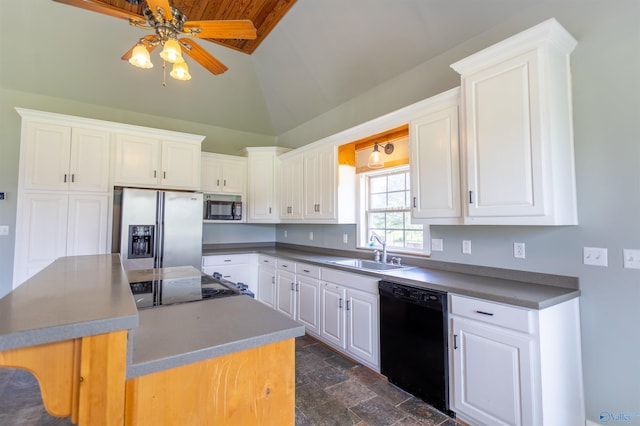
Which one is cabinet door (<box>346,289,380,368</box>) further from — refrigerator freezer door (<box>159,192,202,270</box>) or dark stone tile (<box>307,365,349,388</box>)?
refrigerator freezer door (<box>159,192,202,270</box>)

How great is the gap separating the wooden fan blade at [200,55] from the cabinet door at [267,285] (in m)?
2.54

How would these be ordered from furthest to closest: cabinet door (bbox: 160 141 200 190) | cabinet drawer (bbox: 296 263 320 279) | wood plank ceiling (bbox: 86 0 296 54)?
cabinet door (bbox: 160 141 200 190) < cabinet drawer (bbox: 296 263 320 279) < wood plank ceiling (bbox: 86 0 296 54)

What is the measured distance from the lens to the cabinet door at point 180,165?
13.0 feet

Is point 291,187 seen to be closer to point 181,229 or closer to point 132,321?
point 181,229

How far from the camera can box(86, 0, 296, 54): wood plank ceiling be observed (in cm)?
306

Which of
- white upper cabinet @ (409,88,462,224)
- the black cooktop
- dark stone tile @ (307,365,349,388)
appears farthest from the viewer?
dark stone tile @ (307,365,349,388)

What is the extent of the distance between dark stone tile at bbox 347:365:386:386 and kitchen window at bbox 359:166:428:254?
118 cm

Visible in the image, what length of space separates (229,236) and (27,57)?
3.14 m

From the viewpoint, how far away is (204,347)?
847 millimetres

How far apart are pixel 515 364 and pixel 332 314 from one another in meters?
1.66

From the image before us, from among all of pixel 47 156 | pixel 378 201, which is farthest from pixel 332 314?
pixel 47 156

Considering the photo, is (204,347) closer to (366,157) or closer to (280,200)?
(366,157)

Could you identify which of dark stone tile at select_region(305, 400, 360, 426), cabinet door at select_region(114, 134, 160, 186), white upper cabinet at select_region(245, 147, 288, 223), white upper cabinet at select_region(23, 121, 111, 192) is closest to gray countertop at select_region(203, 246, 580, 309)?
dark stone tile at select_region(305, 400, 360, 426)

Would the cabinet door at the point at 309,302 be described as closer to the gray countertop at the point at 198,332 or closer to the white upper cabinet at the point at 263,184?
the white upper cabinet at the point at 263,184
